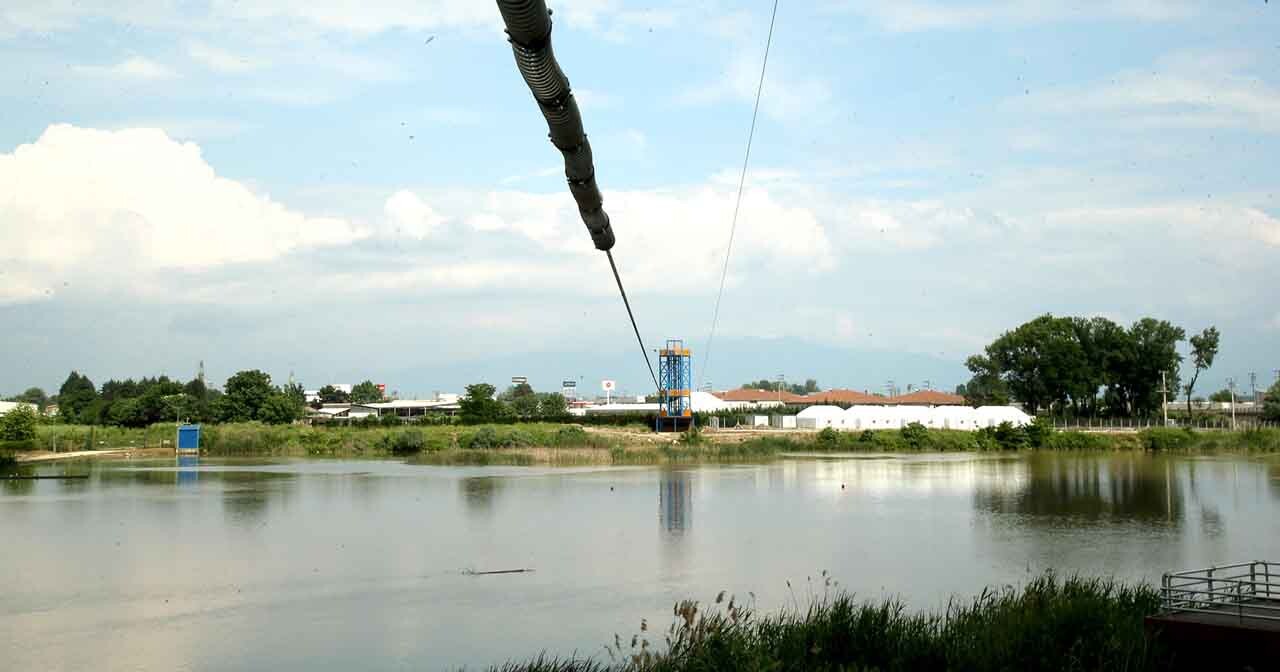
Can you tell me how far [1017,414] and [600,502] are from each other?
49579 millimetres

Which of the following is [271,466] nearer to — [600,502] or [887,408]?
[600,502]

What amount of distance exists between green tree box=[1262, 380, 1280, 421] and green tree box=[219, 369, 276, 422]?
70299 millimetres

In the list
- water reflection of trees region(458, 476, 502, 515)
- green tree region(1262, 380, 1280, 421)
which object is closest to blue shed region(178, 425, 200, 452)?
water reflection of trees region(458, 476, 502, 515)

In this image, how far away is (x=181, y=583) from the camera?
1886cm

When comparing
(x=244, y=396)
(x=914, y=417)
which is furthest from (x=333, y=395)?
(x=914, y=417)

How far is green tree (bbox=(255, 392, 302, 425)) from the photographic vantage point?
242 ft

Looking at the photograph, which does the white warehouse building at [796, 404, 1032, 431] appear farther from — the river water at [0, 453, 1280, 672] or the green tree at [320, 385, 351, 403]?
the green tree at [320, 385, 351, 403]

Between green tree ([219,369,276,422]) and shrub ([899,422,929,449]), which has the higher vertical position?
green tree ([219,369,276,422])

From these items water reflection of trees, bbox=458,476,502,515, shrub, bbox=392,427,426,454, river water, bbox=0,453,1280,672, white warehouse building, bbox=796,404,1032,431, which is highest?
white warehouse building, bbox=796,404,1032,431

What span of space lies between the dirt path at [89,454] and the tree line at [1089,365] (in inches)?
A: 2356

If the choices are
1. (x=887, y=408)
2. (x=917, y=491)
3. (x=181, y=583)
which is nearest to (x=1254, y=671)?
(x=181, y=583)

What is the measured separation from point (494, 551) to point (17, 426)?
42095mm

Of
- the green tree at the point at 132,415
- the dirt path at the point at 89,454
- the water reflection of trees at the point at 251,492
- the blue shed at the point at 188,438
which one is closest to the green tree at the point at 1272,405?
the water reflection of trees at the point at 251,492

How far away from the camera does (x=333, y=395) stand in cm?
13525
